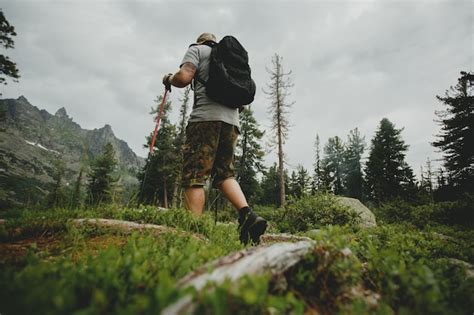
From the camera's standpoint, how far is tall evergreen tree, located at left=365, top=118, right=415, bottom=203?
33.6 metres

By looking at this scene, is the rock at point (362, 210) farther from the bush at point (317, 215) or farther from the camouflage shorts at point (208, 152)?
the camouflage shorts at point (208, 152)

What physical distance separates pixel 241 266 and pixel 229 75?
254 centimetres

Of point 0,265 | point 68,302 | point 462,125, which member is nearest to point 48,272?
point 68,302

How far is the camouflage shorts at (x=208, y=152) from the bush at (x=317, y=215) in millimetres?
6383

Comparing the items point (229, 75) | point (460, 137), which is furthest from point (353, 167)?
point (229, 75)

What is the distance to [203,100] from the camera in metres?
3.18

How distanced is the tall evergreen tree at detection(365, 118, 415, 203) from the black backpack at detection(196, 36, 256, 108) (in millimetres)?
34963

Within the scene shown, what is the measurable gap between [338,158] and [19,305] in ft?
184

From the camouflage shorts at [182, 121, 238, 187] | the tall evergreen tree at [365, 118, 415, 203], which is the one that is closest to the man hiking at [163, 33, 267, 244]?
the camouflage shorts at [182, 121, 238, 187]

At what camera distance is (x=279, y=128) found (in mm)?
22828

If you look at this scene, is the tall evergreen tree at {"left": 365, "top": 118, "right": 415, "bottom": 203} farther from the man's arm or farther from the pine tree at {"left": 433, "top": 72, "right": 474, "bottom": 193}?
the man's arm

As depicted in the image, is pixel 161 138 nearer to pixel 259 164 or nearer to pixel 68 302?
pixel 259 164

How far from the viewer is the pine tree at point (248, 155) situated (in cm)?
3241

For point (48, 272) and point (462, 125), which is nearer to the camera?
point (48, 272)
